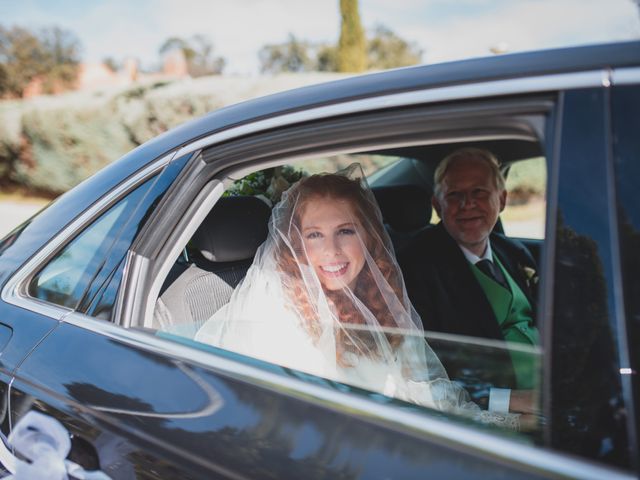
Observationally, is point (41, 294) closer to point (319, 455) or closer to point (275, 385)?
point (275, 385)

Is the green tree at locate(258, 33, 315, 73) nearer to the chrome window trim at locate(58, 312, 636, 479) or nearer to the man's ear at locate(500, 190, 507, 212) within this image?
the man's ear at locate(500, 190, 507, 212)

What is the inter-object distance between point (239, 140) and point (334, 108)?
0.99ft

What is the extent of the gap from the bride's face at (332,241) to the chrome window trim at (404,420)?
29.0 inches

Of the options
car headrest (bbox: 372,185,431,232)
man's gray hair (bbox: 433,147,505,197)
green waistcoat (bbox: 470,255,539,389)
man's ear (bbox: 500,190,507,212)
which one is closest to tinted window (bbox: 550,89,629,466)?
green waistcoat (bbox: 470,255,539,389)

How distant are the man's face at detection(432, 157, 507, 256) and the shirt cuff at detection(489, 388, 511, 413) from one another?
1.23 metres

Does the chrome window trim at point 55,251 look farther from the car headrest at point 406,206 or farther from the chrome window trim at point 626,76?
the car headrest at point 406,206

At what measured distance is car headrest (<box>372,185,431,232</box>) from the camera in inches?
124

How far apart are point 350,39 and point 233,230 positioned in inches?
686

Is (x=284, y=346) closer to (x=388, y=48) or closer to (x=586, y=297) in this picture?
(x=586, y=297)

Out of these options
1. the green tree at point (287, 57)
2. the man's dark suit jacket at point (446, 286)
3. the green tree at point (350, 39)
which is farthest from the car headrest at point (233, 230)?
the green tree at point (287, 57)

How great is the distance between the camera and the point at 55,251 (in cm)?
175

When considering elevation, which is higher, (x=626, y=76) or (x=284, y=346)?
(x=626, y=76)

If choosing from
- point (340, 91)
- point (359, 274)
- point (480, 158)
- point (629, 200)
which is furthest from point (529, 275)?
point (629, 200)

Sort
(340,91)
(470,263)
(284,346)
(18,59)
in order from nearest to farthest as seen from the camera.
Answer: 1. (340,91)
2. (284,346)
3. (470,263)
4. (18,59)
